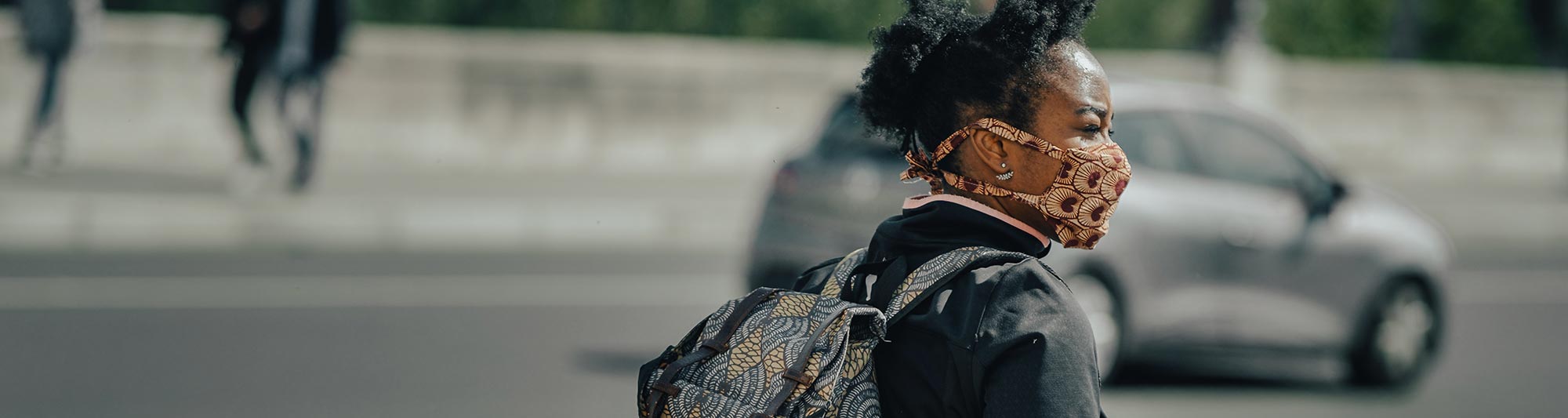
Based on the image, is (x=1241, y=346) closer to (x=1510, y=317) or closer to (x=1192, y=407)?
(x=1192, y=407)

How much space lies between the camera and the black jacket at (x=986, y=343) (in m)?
1.76

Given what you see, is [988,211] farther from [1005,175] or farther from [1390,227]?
[1390,227]

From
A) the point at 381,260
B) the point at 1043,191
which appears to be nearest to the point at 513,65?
the point at 381,260

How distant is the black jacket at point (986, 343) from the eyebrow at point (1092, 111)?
15 cm

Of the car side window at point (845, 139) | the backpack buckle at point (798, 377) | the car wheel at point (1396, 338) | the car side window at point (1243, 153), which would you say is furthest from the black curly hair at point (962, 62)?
the car wheel at point (1396, 338)

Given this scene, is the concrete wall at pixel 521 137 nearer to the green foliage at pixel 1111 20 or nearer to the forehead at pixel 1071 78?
the green foliage at pixel 1111 20

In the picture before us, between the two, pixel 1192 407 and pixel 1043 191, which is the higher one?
pixel 1043 191

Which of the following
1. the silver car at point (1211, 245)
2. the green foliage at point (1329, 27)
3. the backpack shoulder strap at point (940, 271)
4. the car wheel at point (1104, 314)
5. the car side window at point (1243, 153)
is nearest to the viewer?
the backpack shoulder strap at point (940, 271)

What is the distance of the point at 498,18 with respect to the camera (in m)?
18.3

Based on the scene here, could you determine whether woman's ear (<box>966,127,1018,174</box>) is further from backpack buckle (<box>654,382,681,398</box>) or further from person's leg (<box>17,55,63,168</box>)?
person's leg (<box>17,55,63,168</box>)

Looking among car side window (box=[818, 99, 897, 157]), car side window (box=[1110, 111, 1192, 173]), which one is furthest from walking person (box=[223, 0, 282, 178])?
car side window (box=[1110, 111, 1192, 173])

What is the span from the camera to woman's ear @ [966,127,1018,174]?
1958 mm

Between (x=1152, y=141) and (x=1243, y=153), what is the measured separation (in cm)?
49

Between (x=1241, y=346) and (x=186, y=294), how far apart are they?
5084mm
